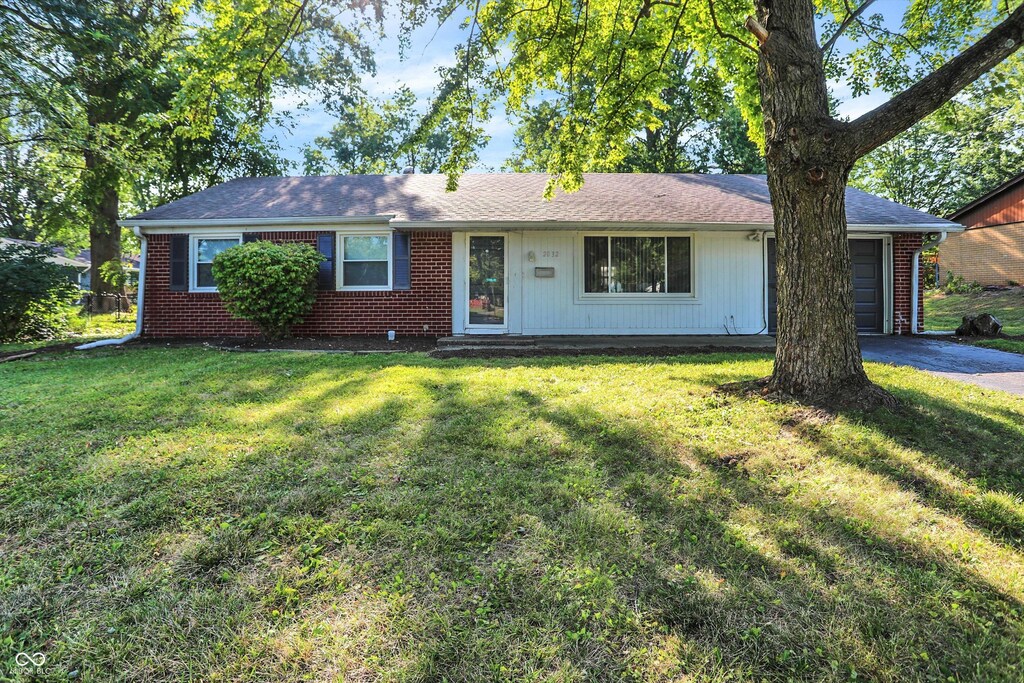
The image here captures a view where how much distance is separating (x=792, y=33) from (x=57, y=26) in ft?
43.7

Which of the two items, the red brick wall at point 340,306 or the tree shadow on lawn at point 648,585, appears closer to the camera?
the tree shadow on lawn at point 648,585

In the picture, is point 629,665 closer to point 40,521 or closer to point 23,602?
point 23,602

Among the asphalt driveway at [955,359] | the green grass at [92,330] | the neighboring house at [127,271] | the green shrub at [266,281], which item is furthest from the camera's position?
the neighboring house at [127,271]

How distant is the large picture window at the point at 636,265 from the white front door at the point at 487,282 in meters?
1.71

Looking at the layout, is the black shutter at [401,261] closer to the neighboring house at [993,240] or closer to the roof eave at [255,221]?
the roof eave at [255,221]

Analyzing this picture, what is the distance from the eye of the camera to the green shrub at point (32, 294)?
9.80 metres

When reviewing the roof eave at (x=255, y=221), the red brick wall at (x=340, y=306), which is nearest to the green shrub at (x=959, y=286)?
the red brick wall at (x=340, y=306)

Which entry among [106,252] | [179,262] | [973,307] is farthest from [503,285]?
[973,307]

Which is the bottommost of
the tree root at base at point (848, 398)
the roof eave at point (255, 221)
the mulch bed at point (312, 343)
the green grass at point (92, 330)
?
the tree root at base at point (848, 398)

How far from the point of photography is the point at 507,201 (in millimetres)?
10703

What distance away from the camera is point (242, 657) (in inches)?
68.3

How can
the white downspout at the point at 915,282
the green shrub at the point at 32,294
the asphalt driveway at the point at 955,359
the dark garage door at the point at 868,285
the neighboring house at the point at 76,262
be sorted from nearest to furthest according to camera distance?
1. the asphalt driveway at the point at 955,359
2. the green shrub at the point at 32,294
3. the white downspout at the point at 915,282
4. the dark garage door at the point at 868,285
5. the neighboring house at the point at 76,262

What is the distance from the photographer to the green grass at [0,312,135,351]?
9.39 m

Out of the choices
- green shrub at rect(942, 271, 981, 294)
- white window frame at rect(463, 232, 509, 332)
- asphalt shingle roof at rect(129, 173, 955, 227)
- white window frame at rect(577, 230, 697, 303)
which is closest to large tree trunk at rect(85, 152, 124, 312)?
asphalt shingle roof at rect(129, 173, 955, 227)
